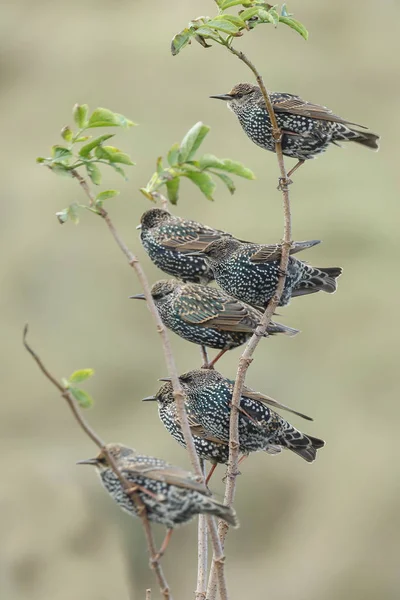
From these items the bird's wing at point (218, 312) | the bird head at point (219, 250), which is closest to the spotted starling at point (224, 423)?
the bird's wing at point (218, 312)

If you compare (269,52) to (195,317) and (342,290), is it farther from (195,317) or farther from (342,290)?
(195,317)

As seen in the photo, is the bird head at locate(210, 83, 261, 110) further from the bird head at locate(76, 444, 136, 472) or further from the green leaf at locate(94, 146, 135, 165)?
the bird head at locate(76, 444, 136, 472)

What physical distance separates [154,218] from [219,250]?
0.26 meters

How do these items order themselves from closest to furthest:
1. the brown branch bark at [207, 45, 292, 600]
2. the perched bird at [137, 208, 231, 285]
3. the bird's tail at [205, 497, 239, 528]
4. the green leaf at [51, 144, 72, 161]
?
the bird's tail at [205, 497, 239, 528] → the green leaf at [51, 144, 72, 161] → the brown branch bark at [207, 45, 292, 600] → the perched bird at [137, 208, 231, 285]

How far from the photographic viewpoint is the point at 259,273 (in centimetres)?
177

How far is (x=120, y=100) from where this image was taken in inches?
170

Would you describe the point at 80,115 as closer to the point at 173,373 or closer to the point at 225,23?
the point at 225,23

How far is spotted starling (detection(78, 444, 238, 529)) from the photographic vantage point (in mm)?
1176

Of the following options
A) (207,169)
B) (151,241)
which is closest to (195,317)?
(151,241)

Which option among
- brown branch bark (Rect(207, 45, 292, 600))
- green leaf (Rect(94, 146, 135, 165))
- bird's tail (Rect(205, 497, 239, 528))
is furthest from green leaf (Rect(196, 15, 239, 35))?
bird's tail (Rect(205, 497, 239, 528))

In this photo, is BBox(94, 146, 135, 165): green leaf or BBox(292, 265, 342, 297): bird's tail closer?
BBox(94, 146, 135, 165): green leaf

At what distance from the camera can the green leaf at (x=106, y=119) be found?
1.21 m

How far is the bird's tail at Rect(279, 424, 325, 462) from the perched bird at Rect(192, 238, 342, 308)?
0.26 meters

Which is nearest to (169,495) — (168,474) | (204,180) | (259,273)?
(168,474)
